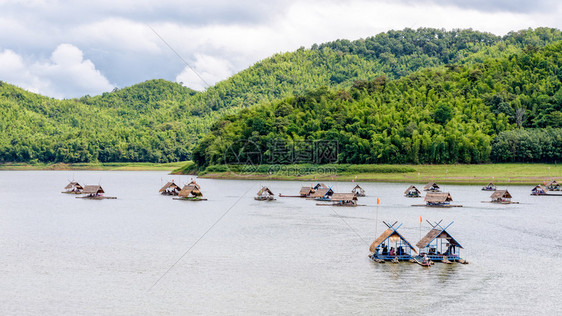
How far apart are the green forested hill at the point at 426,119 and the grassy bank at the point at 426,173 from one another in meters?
4.06

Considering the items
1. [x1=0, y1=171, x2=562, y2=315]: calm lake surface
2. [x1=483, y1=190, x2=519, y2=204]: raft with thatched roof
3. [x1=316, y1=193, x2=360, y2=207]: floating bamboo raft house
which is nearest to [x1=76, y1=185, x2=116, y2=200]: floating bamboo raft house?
[x1=0, y1=171, x2=562, y2=315]: calm lake surface

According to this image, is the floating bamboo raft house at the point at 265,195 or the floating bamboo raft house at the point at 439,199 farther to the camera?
the floating bamboo raft house at the point at 265,195

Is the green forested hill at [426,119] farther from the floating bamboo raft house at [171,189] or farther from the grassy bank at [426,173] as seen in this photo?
the floating bamboo raft house at [171,189]

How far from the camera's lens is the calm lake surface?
29781mm

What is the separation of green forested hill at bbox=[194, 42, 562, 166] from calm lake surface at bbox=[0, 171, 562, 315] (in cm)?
5814

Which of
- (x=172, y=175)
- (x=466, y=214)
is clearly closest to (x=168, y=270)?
(x=466, y=214)

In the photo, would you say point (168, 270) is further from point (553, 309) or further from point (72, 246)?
point (553, 309)

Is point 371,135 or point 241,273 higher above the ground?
point 371,135

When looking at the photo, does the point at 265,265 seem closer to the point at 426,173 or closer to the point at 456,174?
the point at 456,174

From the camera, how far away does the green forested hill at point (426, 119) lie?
125 metres

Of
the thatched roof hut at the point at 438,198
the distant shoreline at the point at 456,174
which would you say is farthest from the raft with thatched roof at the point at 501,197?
the distant shoreline at the point at 456,174

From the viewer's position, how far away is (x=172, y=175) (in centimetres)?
17438

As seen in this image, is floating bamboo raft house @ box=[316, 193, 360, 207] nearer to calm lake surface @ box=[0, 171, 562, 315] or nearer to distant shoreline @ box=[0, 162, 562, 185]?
calm lake surface @ box=[0, 171, 562, 315]

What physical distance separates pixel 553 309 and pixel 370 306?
32.2 feet
